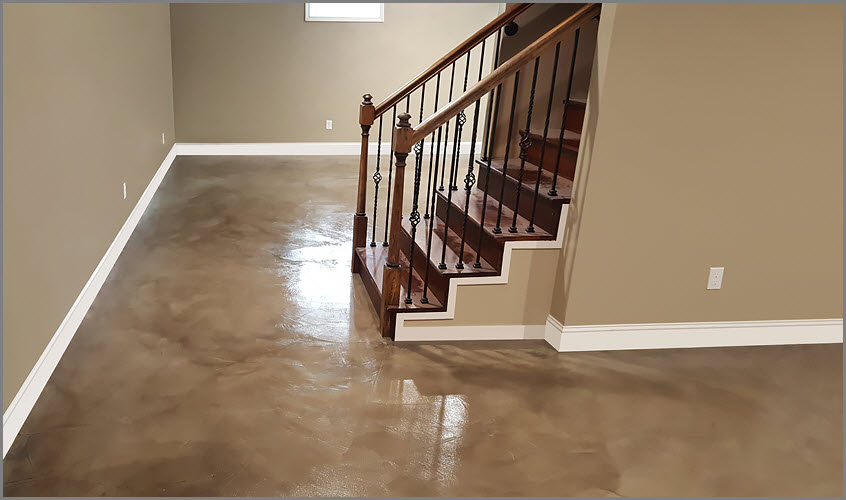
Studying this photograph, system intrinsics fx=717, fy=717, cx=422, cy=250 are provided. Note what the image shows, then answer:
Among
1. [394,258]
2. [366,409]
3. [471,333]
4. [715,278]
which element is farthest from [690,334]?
[366,409]

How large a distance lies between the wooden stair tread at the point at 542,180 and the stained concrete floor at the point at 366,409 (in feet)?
2.63

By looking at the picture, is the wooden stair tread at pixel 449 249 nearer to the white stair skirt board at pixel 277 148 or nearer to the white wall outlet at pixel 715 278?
the white wall outlet at pixel 715 278

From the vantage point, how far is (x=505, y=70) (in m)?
3.34

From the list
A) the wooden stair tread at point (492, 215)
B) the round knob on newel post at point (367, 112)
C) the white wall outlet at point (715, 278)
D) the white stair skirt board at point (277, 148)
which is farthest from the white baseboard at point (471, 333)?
the white stair skirt board at point (277, 148)

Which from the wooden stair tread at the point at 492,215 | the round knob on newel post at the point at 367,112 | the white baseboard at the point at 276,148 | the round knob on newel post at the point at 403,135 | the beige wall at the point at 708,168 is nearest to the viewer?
the beige wall at the point at 708,168

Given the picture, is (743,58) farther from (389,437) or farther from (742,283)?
(389,437)

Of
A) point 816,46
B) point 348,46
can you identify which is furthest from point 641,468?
point 348,46

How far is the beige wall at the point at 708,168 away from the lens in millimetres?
3223

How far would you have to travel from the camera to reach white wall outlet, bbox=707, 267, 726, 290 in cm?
371

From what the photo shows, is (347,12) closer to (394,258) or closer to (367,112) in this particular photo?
(367,112)

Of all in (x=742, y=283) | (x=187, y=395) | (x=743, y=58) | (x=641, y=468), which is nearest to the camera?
(x=641, y=468)

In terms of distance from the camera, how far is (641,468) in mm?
2760

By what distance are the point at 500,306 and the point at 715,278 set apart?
1128 mm

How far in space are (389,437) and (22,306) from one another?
4.98 ft
